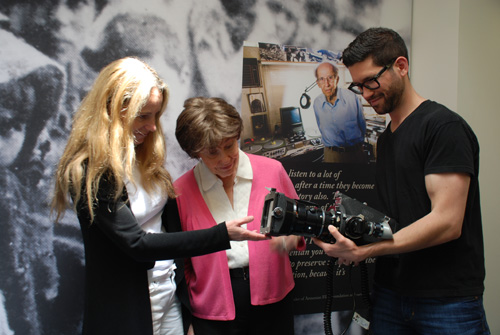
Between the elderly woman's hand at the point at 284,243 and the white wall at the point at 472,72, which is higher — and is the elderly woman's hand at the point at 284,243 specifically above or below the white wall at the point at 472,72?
below

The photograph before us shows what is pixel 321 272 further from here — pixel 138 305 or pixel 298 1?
pixel 298 1

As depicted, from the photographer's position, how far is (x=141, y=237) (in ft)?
4.06

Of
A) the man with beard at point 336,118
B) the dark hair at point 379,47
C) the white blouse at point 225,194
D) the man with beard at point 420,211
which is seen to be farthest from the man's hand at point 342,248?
the man with beard at point 336,118

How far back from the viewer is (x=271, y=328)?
4.79 ft

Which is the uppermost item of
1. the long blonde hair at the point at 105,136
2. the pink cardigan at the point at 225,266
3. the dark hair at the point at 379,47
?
the dark hair at the point at 379,47

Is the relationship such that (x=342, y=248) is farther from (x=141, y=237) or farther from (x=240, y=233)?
(x=141, y=237)

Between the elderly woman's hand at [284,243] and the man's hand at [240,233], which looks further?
the elderly woman's hand at [284,243]

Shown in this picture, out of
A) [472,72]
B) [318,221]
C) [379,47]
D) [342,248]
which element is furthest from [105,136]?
[472,72]

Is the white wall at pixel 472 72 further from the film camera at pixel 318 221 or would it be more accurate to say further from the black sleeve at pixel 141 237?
the black sleeve at pixel 141 237

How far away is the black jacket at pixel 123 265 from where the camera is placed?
4.10 feet

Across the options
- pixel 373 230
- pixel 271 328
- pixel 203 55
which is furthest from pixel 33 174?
pixel 373 230

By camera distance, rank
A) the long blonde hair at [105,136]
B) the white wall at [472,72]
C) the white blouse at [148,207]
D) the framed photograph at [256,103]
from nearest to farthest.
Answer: the long blonde hair at [105,136]
the white blouse at [148,207]
the framed photograph at [256,103]
the white wall at [472,72]

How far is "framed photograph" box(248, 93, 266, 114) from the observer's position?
199cm

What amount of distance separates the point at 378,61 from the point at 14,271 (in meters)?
1.83
